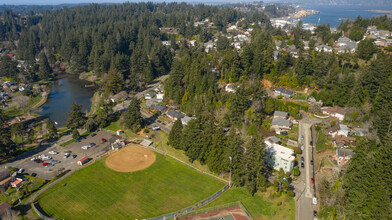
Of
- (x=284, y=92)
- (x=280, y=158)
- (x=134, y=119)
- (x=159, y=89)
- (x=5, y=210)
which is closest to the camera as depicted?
(x=5, y=210)

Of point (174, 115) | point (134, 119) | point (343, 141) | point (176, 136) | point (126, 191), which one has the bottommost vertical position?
point (126, 191)

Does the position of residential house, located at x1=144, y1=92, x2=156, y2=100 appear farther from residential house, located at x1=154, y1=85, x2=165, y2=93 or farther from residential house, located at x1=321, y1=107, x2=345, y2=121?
residential house, located at x1=321, y1=107, x2=345, y2=121

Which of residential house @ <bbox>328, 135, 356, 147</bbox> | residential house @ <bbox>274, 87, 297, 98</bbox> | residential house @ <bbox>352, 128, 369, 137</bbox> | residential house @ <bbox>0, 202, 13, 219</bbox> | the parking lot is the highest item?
residential house @ <bbox>274, 87, 297, 98</bbox>

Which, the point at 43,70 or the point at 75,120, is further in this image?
the point at 43,70

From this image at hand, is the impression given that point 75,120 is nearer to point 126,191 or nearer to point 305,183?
point 126,191

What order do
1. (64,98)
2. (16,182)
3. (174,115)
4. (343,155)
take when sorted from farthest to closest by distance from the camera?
1. (64,98)
2. (174,115)
3. (343,155)
4. (16,182)

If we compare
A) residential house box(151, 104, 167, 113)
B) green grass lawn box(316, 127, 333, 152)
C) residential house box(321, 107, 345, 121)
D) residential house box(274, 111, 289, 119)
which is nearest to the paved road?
green grass lawn box(316, 127, 333, 152)

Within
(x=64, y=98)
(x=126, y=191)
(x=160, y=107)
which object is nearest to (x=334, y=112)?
(x=160, y=107)

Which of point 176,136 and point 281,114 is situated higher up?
point 281,114
